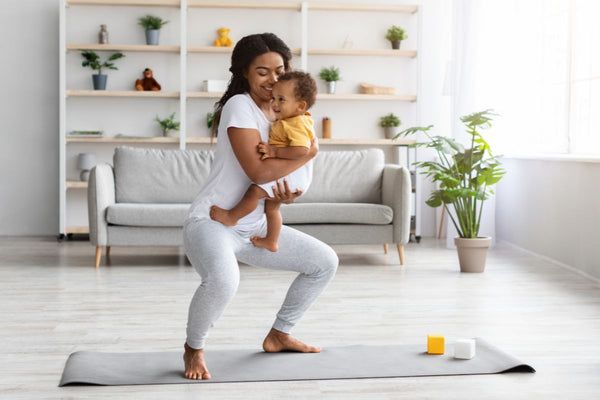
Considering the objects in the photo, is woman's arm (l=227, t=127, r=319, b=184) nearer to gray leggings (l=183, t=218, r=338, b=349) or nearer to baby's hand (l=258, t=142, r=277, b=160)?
baby's hand (l=258, t=142, r=277, b=160)

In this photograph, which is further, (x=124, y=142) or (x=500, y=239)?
(x=124, y=142)

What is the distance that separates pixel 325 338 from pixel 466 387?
2.66 ft

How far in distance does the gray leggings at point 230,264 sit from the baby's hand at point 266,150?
A: 0.28 metres

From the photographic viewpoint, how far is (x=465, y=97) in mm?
6207

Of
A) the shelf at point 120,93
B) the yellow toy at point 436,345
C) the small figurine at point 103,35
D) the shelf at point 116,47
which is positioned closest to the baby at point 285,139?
the yellow toy at point 436,345

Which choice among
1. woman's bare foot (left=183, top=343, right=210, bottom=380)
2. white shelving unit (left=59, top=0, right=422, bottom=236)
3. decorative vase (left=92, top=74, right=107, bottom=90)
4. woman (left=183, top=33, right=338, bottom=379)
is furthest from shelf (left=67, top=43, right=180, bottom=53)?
woman's bare foot (left=183, top=343, right=210, bottom=380)

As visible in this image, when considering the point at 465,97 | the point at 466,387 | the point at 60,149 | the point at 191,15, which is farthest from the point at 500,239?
the point at 466,387

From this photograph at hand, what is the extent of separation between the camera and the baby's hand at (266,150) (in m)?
2.47

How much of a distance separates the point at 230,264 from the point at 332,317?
4.13ft

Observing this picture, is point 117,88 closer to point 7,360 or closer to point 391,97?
point 391,97

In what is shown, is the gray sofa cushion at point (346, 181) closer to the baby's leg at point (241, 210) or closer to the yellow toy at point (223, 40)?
the yellow toy at point (223, 40)

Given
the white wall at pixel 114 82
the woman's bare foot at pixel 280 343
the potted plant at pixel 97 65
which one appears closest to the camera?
the woman's bare foot at pixel 280 343

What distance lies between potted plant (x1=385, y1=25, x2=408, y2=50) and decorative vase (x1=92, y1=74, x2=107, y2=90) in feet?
8.29

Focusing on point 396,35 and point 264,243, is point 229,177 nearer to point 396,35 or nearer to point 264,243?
point 264,243
